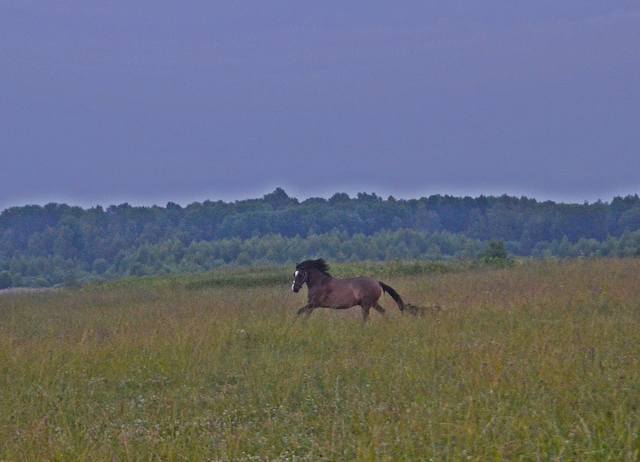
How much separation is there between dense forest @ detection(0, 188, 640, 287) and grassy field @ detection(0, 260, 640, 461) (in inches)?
1799

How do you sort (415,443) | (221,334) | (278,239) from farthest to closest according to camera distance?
(278,239) < (221,334) < (415,443)

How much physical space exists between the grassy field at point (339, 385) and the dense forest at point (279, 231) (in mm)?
45689

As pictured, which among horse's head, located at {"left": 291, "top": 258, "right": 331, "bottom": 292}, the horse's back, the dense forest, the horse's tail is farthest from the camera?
the dense forest

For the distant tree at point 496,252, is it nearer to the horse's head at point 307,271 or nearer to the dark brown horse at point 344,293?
the horse's head at point 307,271

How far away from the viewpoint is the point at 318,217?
84750 millimetres

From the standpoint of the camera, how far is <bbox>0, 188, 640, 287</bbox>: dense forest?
211 ft

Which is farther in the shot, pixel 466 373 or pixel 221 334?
pixel 221 334

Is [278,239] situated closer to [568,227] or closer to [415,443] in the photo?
[568,227]

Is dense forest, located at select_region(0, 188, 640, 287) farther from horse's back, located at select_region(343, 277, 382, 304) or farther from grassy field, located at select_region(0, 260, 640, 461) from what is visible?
grassy field, located at select_region(0, 260, 640, 461)

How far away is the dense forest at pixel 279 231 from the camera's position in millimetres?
64375

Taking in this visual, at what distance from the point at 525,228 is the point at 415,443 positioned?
72.2 m

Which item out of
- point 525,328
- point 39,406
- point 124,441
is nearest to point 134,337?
point 39,406

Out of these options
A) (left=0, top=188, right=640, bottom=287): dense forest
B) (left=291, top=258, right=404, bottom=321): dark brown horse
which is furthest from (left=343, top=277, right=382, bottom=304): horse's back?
(left=0, top=188, right=640, bottom=287): dense forest

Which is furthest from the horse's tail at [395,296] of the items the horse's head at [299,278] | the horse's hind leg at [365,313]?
the horse's head at [299,278]
